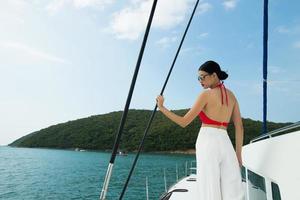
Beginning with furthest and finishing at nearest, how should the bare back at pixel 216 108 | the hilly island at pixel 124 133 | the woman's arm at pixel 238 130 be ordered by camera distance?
the hilly island at pixel 124 133
the woman's arm at pixel 238 130
the bare back at pixel 216 108

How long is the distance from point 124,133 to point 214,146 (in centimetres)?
13986

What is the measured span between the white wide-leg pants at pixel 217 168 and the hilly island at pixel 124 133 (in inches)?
4505

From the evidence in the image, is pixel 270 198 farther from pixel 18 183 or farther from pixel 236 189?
pixel 18 183

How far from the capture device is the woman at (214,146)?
2.84 m

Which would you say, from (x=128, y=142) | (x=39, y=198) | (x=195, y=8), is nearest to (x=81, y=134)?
(x=128, y=142)

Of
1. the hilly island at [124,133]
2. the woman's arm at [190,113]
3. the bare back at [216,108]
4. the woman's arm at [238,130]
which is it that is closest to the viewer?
the woman's arm at [190,113]

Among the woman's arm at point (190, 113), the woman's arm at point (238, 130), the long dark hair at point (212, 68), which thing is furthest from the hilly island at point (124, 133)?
the woman's arm at point (190, 113)

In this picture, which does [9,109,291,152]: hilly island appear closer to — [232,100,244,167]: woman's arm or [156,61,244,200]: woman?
[232,100,244,167]: woman's arm

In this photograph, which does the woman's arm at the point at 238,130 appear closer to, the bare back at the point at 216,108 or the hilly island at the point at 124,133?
the bare back at the point at 216,108

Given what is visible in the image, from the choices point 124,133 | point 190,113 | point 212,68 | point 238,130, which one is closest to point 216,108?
point 190,113

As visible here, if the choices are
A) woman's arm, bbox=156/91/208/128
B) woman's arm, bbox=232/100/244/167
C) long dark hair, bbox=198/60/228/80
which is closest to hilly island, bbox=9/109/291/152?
woman's arm, bbox=232/100/244/167

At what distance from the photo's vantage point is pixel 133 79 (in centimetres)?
237

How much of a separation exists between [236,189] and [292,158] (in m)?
1.04

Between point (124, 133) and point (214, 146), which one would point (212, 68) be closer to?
point (214, 146)
